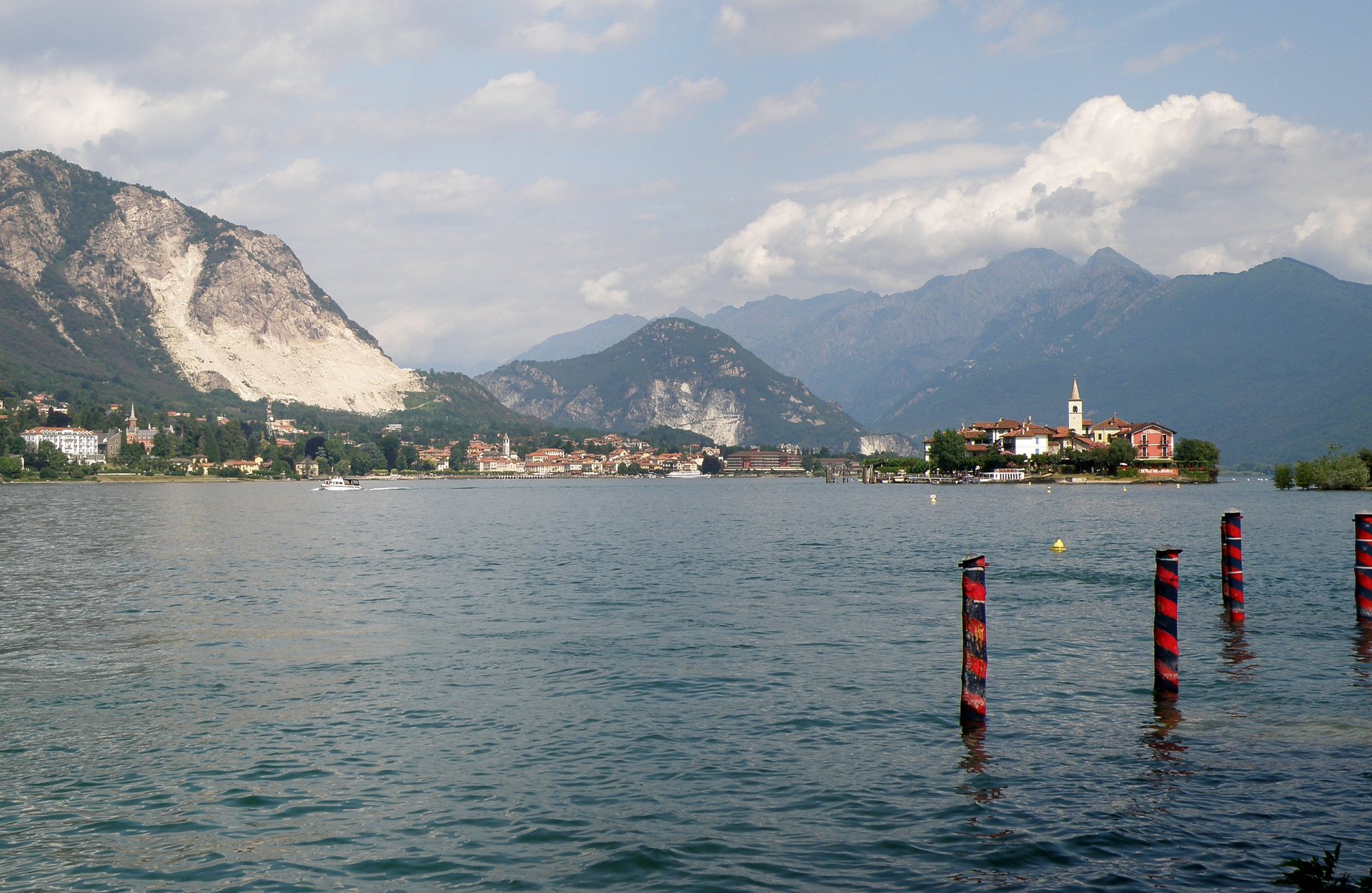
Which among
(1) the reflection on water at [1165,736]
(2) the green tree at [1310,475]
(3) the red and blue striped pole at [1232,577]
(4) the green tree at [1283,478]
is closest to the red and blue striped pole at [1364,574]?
(3) the red and blue striped pole at [1232,577]

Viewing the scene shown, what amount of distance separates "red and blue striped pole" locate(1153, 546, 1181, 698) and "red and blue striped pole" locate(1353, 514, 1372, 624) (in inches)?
482

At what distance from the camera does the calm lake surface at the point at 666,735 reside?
14.3 meters

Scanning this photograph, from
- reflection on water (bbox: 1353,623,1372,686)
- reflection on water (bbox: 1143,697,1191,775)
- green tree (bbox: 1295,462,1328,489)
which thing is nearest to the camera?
reflection on water (bbox: 1143,697,1191,775)

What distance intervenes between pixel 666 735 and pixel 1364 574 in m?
24.0

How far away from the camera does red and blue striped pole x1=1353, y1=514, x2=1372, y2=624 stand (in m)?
31.2

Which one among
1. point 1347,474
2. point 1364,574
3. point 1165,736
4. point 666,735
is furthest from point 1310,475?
point 666,735

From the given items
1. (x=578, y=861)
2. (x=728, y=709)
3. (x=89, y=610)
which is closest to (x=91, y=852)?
(x=578, y=861)

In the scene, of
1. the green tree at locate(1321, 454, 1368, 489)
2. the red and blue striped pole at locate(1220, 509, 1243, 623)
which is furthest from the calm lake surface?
the green tree at locate(1321, 454, 1368, 489)

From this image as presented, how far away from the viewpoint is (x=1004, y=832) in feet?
49.6

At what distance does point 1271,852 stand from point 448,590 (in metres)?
34.9

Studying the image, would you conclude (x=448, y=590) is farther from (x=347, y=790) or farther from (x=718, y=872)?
(x=718, y=872)

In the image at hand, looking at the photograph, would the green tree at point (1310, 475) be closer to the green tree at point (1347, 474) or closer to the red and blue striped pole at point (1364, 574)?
the green tree at point (1347, 474)

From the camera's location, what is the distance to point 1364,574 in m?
32.3

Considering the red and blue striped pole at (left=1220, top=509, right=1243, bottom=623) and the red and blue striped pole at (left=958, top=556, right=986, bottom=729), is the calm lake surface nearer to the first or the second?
the red and blue striped pole at (left=958, top=556, right=986, bottom=729)
